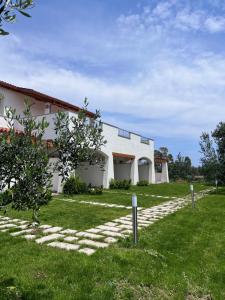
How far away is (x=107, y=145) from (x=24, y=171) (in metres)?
21.1

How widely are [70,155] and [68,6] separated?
111 inches

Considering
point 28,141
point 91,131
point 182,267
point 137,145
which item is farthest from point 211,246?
point 137,145

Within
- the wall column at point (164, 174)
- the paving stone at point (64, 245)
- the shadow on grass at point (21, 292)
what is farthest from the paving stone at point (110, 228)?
the wall column at point (164, 174)

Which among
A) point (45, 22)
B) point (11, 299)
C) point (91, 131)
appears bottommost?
point (11, 299)

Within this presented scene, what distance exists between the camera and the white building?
831 inches

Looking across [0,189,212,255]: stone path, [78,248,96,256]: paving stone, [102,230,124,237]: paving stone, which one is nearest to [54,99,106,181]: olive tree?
[78,248,96,256]: paving stone

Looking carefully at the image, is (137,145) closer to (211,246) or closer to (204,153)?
(204,153)

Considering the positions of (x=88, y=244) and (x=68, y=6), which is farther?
(x=88, y=244)

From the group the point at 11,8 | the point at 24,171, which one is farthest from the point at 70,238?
the point at 11,8

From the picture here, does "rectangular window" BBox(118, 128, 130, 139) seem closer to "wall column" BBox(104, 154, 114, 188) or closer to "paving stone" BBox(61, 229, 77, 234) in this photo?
"wall column" BBox(104, 154, 114, 188)

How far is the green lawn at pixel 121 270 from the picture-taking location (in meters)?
4.63

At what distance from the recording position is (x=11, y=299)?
429 centimetres

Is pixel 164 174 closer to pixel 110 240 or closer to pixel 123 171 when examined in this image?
pixel 123 171

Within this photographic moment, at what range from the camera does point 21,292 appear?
14.8 feet
